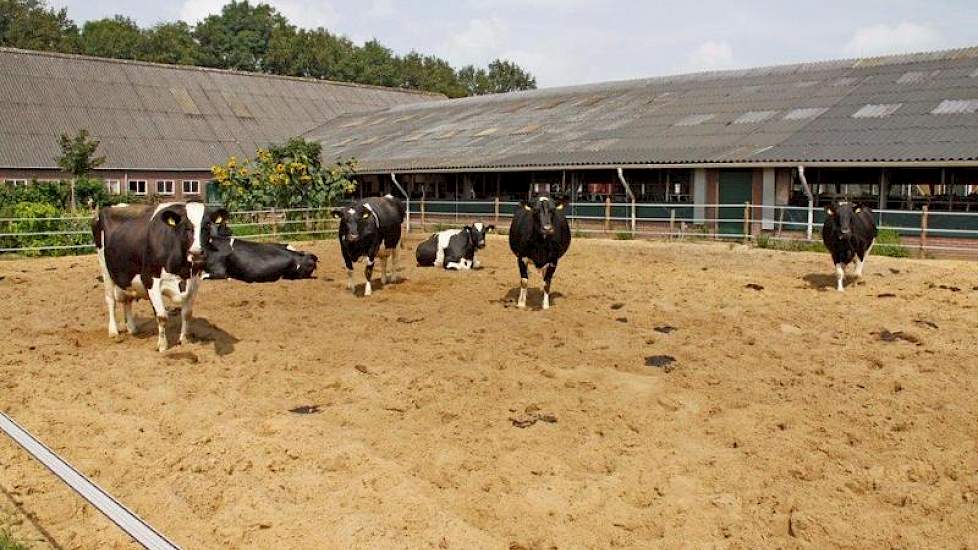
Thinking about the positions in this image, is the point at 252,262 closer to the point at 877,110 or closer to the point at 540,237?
the point at 540,237

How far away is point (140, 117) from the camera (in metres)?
39.6

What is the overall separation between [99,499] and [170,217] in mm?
6264

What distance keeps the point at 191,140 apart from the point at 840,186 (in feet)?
94.6

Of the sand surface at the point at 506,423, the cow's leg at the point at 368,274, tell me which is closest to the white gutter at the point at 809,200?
the sand surface at the point at 506,423

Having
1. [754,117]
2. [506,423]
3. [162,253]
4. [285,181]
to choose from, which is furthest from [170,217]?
[754,117]

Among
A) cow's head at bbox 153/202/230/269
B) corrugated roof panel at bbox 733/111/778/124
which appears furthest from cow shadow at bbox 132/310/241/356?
corrugated roof panel at bbox 733/111/778/124

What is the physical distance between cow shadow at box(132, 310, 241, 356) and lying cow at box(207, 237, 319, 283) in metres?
3.33

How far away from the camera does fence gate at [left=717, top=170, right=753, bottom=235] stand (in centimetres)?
2216

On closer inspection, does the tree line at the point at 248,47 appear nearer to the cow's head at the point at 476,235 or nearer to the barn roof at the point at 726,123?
the barn roof at the point at 726,123

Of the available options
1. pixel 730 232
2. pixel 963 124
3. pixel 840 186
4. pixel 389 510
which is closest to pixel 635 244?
pixel 730 232

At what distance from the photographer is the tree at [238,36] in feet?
254

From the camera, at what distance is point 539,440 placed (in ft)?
23.0

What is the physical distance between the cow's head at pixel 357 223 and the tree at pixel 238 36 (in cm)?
6651

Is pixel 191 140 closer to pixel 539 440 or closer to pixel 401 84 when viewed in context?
pixel 539 440
